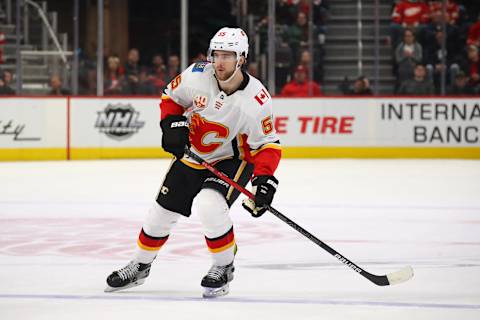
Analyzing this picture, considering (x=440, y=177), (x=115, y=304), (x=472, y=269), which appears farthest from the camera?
(x=440, y=177)

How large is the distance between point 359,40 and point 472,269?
342 inches

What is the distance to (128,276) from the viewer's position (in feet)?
15.5

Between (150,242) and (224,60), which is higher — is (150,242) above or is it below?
below

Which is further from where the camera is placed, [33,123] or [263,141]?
[33,123]

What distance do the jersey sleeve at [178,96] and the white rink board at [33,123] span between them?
319 inches

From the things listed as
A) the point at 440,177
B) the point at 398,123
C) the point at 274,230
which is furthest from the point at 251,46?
the point at 274,230

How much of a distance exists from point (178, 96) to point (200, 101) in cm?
13

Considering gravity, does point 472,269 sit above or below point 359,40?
below

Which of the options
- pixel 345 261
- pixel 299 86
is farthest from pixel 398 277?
pixel 299 86

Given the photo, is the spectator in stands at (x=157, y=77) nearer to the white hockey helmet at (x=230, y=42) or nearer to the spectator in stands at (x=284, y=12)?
the spectator in stands at (x=284, y=12)

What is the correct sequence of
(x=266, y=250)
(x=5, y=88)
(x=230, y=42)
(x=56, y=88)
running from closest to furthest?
(x=230, y=42), (x=266, y=250), (x=5, y=88), (x=56, y=88)

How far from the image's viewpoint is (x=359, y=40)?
45.2ft

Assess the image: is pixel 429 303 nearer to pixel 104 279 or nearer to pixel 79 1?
pixel 104 279

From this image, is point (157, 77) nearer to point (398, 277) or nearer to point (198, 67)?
point (198, 67)
